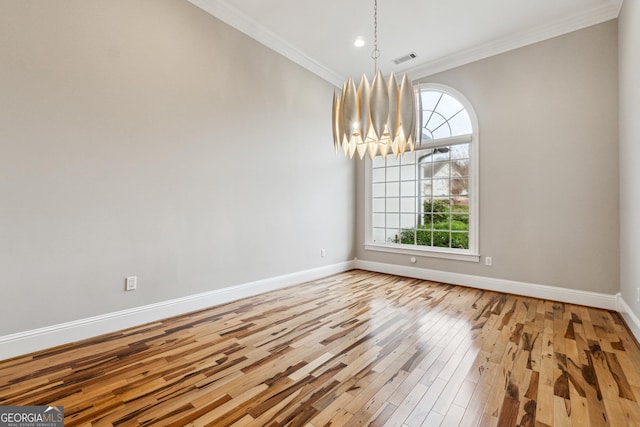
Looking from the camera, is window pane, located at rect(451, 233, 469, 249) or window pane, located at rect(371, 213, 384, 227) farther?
window pane, located at rect(371, 213, 384, 227)

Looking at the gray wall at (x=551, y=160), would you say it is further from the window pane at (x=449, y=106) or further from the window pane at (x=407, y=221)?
the window pane at (x=407, y=221)

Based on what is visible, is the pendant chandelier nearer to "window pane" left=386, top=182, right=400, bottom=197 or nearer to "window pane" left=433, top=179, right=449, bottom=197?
"window pane" left=433, top=179, right=449, bottom=197

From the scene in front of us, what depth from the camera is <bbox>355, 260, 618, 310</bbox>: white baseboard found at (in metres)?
3.17

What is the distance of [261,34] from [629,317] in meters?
4.92

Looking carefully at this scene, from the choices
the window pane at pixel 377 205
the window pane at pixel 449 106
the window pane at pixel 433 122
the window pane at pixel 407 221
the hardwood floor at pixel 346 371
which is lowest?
the hardwood floor at pixel 346 371

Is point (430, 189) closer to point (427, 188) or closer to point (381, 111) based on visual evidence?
point (427, 188)

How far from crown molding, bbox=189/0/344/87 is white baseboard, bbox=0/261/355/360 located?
308cm

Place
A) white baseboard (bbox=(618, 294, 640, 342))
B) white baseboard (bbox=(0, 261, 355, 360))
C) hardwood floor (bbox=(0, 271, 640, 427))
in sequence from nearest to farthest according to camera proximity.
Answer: hardwood floor (bbox=(0, 271, 640, 427)), white baseboard (bbox=(0, 261, 355, 360)), white baseboard (bbox=(618, 294, 640, 342))

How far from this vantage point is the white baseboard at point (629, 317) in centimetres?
234

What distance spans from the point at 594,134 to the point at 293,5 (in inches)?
145

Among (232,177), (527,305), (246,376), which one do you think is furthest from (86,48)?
(527,305)

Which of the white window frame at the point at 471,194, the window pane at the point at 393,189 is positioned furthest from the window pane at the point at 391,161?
the white window frame at the point at 471,194

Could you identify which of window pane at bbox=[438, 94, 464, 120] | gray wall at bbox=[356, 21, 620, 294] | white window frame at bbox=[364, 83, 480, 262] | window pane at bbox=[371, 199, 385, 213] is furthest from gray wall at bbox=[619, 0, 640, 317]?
window pane at bbox=[371, 199, 385, 213]

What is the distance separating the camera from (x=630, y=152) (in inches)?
103
